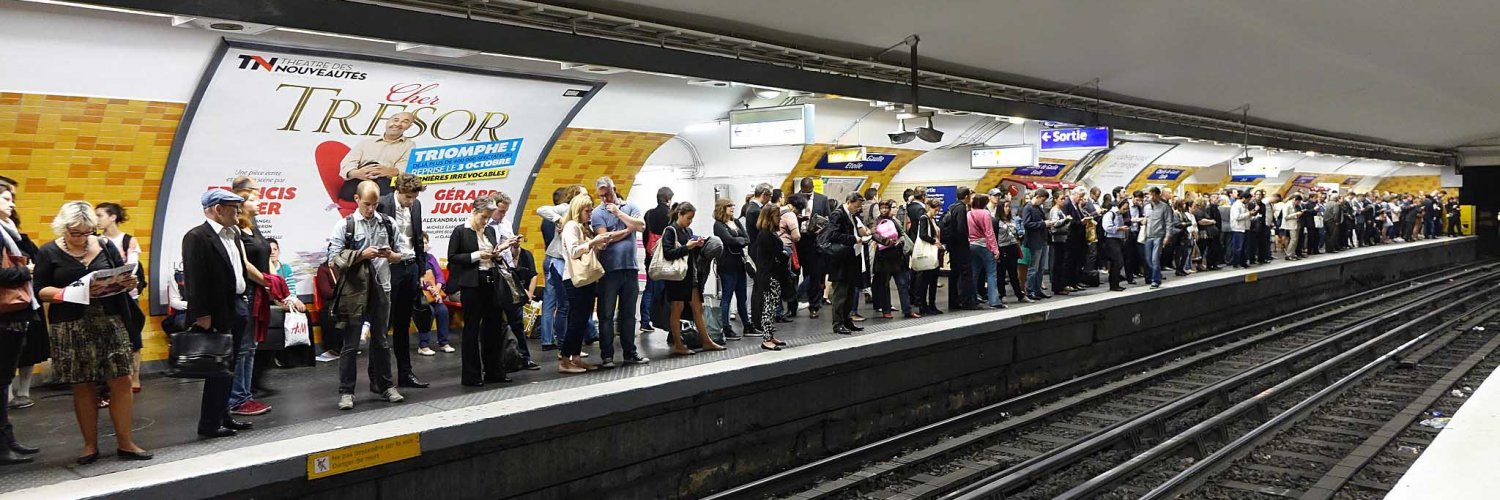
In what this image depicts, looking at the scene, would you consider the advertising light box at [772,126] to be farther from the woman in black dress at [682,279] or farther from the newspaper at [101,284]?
the newspaper at [101,284]

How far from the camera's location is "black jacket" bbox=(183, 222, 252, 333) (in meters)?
5.55

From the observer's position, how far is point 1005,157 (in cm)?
1783

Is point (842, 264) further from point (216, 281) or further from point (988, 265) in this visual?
point (216, 281)

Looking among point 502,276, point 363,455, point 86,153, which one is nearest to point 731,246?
point 502,276

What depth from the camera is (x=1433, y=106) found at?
762 inches

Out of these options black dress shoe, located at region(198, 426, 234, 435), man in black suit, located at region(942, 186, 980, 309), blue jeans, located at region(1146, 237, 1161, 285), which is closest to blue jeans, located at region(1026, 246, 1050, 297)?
man in black suit, located at region(942, 186, 980, 309)

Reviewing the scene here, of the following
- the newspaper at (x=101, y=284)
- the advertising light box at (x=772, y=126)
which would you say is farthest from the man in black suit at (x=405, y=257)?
the advertising light box at (x=772, y=126)

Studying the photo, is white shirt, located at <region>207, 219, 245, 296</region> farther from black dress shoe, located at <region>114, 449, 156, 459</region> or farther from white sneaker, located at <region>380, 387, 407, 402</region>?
→ white sneaker, located at <region>380, 387, 407, 402</region>

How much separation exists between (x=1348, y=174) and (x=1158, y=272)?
23.8 m

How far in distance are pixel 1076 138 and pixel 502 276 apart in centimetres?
1028

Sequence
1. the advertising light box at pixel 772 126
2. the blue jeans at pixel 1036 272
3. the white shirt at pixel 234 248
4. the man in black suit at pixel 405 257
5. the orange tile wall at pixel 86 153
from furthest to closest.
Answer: the blue jeans at pixel 1036 272, the advertising light box at pixel 772 126, the orange tile wall at pixel 86 153, the man in black suit at pixel 405 257, the white shirt at pixel 234 248

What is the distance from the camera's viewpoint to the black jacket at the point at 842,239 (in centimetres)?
1016

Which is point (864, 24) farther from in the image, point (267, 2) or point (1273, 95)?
point (1273, 95)

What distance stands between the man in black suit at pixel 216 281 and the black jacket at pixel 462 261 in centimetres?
154
